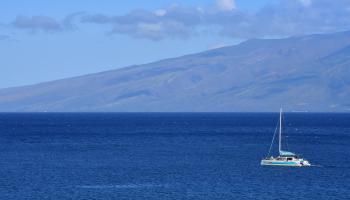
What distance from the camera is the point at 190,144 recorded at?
183125 millimetres

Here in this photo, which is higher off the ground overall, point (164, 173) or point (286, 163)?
point (286, 163)

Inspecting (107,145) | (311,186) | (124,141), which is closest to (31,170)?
(311,186)

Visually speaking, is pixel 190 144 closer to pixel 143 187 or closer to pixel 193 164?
pixel 193 164

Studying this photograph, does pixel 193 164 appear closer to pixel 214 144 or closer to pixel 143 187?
pixel 143 187

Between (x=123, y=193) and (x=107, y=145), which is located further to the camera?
(x=107, y=145)

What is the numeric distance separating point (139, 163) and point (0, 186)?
1340 inches

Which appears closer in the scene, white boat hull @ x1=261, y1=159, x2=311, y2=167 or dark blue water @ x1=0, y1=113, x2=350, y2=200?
dark blue water @ x1=0, y1=113, x2=350, y2=200

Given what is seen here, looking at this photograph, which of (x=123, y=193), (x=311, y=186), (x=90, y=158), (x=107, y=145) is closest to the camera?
(x=123, y=193)

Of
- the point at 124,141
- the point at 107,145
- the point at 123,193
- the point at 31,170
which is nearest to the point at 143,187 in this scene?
the point at 123,193

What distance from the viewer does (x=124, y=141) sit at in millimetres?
195000

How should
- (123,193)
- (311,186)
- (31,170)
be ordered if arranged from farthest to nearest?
(31,170), (311,186), (123,193)

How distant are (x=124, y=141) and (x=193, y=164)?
6823 cm

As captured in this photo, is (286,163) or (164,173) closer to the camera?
(164,173)

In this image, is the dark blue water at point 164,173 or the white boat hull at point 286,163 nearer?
the dark blue water at point 164,173
